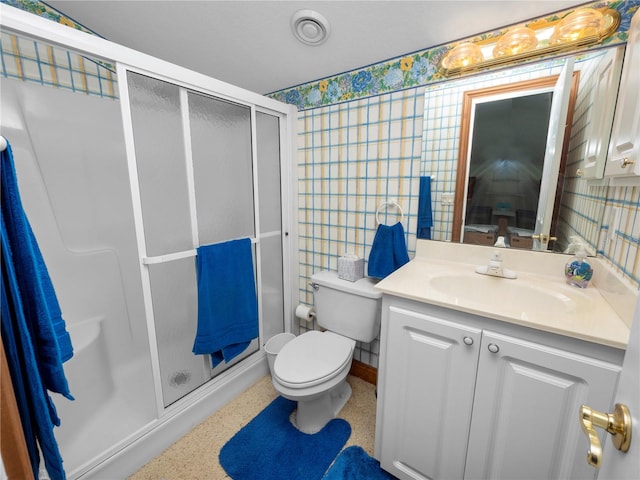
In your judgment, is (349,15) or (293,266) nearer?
(349,15)

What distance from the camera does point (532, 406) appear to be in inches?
34.9

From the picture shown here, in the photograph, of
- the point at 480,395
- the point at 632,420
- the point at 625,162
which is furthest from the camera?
the point at 480,395

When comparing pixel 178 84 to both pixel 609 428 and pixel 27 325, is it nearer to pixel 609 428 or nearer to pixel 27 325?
pixel 27 325

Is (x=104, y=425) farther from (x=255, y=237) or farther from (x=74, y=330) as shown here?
(x=255, y=237)

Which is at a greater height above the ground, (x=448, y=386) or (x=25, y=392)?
(x=25, y=392)

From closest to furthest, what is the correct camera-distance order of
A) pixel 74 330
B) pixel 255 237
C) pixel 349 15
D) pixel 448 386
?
pixel 448 386 → pixel 349 15 → pixel 74 330 → pixel 255 237

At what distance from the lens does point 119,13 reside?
3.96 ft

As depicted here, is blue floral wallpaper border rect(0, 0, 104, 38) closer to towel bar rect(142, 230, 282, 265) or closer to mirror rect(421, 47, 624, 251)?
towel bar rect(142, 230, 282, 265)

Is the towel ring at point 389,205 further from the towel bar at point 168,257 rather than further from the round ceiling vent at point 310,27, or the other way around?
the towel bar at point 168,257

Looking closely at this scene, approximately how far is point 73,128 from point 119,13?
22.0 inches

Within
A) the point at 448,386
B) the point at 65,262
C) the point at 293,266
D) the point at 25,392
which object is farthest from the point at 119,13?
the point at 448,386

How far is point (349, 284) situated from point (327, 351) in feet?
1.33

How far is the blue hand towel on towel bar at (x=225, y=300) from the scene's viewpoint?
1462 millimetres

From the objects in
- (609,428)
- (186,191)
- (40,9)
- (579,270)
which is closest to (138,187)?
(186,191)
